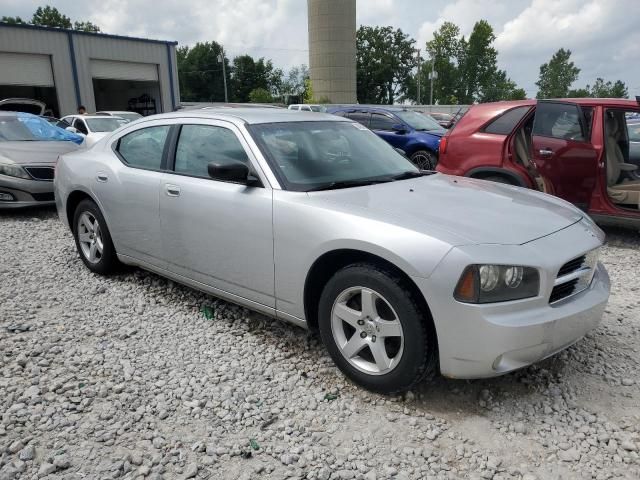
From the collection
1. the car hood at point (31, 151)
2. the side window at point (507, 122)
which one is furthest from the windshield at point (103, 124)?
the side window at point (507, 122)

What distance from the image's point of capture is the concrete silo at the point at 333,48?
56.4 metres

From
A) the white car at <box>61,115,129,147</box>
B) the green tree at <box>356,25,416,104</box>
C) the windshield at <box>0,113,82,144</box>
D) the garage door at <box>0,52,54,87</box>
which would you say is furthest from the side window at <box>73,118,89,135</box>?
the green tree at <box>356,25,416,104</box>

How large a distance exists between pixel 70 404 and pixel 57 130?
26.0 ft

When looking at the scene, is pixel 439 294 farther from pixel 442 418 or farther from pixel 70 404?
pixel 70 404

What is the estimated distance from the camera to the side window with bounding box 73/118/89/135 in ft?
45.6

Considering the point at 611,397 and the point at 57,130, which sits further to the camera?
the point at 57,130

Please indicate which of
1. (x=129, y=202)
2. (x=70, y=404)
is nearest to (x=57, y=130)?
(x=129, y=202)

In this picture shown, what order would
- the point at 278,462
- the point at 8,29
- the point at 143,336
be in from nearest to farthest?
the point at 278,462 → the point at 143,336 → the point at 8,29

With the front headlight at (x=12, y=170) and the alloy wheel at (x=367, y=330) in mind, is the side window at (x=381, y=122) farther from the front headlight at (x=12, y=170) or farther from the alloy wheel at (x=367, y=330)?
the alloy wheel at (x=367, y=330)

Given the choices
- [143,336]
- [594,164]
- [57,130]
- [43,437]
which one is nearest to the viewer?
[43,437]

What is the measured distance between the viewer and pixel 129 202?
13.8ft

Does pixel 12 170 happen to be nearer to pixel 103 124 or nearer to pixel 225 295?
pixel 225 295

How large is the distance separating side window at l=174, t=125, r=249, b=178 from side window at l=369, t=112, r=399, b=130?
9037 millimetres

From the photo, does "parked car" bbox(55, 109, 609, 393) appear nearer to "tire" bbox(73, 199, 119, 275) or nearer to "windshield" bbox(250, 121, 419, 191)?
"windshield" bbox(250, 121, 419, 191)
